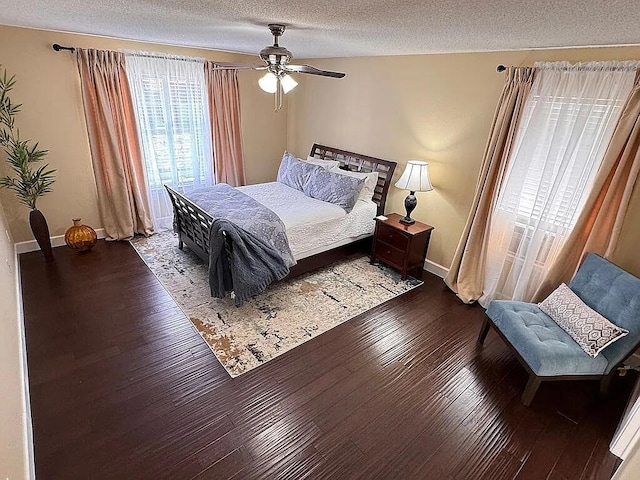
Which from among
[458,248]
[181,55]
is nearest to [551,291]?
[458,248]

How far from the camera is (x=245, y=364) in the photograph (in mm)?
2555

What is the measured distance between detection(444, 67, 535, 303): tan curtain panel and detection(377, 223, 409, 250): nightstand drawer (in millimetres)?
560

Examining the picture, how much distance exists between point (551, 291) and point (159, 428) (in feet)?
10.4

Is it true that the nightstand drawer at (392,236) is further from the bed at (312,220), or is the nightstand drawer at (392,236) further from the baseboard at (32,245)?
the baseboard at (32,245)

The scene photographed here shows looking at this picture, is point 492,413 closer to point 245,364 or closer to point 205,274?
point 245,364

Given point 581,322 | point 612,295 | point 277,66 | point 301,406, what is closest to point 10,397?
point 301,406

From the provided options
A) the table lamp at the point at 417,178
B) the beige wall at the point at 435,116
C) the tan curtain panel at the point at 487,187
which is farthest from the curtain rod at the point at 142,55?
the tan curtain panel at the point at 487,187

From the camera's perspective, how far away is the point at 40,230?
143 inches

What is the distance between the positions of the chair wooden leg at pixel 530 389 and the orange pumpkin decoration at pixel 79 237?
A: 15.1 feet

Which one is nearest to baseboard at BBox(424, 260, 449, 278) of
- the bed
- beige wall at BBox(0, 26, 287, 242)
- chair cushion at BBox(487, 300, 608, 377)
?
the bed

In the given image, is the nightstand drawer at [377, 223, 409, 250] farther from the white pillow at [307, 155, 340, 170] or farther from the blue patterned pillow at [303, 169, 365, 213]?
the white pillow at [307, 155, 340, 170]

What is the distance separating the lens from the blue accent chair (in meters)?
2.20

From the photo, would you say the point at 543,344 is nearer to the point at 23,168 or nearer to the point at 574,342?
the point at 574,342

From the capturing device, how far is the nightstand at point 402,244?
12.1 ft
